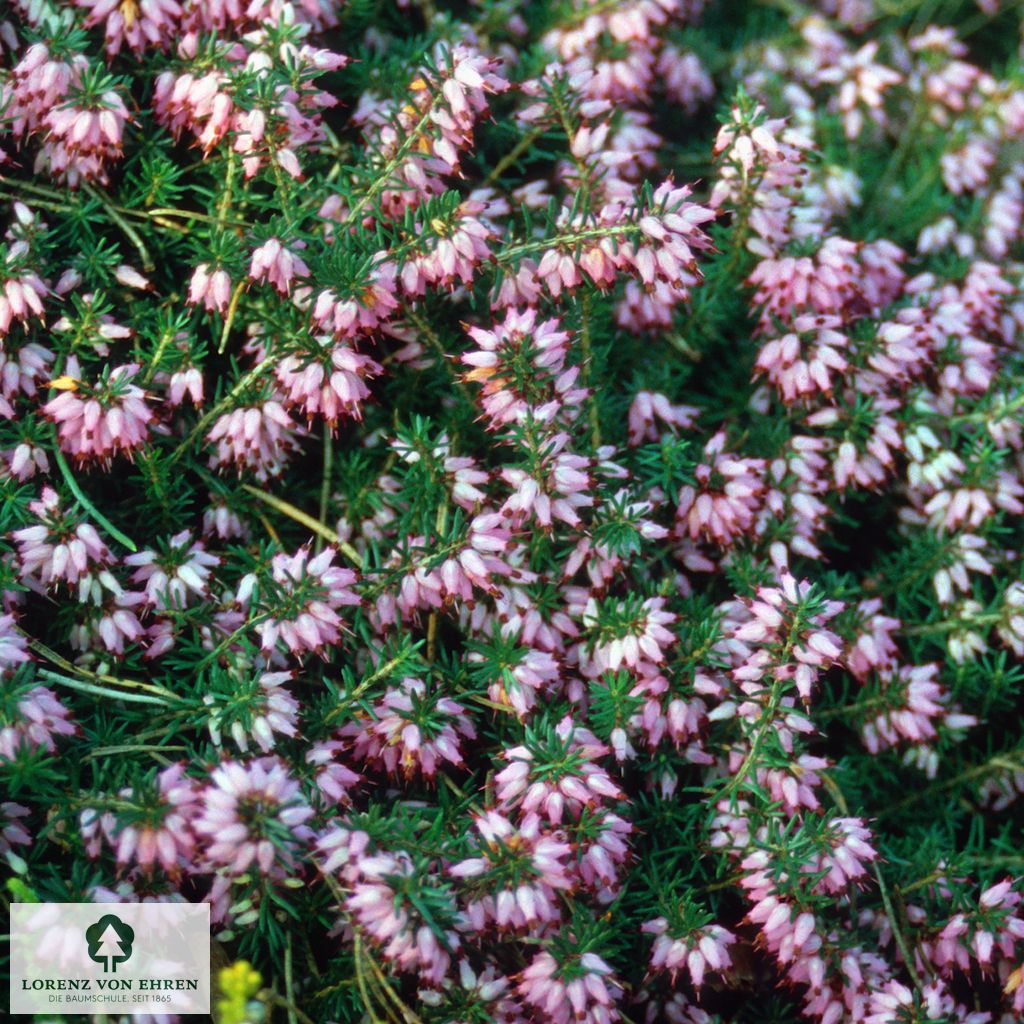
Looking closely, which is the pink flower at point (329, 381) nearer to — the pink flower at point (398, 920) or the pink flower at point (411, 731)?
the pink flower at point (411, 731)

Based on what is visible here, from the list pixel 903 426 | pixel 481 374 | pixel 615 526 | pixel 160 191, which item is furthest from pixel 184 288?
pixel 903 426

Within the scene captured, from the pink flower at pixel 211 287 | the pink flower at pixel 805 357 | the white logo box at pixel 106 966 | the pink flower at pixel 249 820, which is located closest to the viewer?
the pink flower at pixel 249 820

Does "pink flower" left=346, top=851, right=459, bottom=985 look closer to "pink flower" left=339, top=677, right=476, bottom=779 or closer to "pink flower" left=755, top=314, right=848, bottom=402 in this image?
"pink flower" left=339, top=677, right=476, bottom=779

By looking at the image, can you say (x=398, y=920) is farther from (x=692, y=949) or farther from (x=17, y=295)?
(x=17, y=295)

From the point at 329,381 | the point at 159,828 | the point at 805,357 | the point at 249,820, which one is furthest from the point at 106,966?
the point at 805,357

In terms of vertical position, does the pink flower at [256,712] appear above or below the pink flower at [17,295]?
below

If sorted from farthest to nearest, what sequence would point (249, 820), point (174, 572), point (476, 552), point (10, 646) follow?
point (174, 572)
point (476, 552)
point (10, 646)
point (249, 820)

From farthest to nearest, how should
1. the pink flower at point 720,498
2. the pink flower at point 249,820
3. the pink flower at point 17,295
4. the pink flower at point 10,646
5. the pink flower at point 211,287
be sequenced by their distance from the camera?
the pink flower at point 720,498
the pink flower at point 211,287
the pink flower at point 17,295
the pink flower at point 10,646
the pink flower at point 249,820

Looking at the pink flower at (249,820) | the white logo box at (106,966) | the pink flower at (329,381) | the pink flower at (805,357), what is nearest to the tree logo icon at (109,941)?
the white logo box at (106,966)
